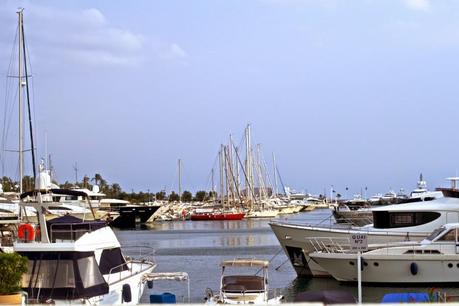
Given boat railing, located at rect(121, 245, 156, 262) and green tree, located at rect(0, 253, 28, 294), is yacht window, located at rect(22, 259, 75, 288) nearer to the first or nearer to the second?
green tree, located at rect(0, 253, 28, 294)

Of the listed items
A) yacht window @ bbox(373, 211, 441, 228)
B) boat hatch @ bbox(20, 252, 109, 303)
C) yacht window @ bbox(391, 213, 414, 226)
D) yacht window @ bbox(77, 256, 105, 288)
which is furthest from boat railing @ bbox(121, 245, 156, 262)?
yacht window @ bbox(391, 213, 414, 226)

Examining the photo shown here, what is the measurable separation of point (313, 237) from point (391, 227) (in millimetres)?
3451

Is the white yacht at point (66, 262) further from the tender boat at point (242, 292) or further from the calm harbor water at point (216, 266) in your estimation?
the calm harbor water at point (216, 266)

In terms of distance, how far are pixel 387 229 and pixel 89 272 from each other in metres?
18.1

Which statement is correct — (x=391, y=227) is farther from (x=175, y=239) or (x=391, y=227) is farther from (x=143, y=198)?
(x=143, y=198)

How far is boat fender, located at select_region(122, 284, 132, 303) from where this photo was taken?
24.8 metres

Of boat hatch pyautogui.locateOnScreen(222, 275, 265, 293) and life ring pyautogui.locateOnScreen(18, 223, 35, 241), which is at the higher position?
life ring pyautogui.locateOnScreen(18, 223, 35, 241)

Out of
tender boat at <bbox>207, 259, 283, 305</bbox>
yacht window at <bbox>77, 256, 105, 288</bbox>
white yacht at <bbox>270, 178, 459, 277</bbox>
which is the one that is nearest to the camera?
yacht window at <bbox>77, 256, 105, 288</bbox>

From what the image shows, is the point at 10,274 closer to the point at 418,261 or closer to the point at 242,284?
the point at 242,284

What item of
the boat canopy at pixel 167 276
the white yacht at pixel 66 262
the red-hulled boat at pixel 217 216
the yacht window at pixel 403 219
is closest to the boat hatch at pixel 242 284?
the boat canopy at pixel 167 276

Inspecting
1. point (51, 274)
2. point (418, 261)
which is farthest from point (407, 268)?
point (51, 274)

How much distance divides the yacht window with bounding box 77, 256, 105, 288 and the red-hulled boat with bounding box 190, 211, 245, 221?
104800 mm

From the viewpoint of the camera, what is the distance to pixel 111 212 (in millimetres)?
109938

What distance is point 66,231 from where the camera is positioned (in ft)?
78.4
